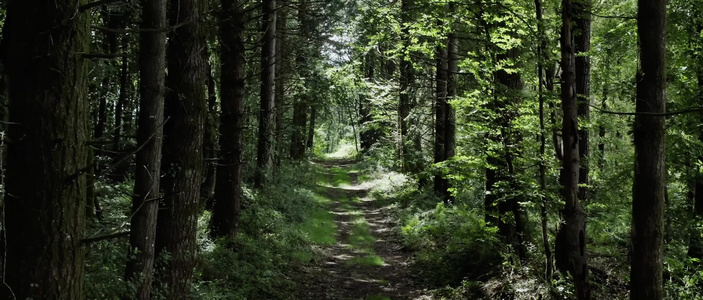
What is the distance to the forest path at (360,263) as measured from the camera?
9.46m

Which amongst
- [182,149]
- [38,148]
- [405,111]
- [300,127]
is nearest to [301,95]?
[300,127]

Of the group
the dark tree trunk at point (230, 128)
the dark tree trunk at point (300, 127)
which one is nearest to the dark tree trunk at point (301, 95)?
the dark tree trunk at point (300, 127)

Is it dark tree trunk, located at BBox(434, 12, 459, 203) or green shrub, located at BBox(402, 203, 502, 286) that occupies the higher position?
dark tree trunk, located at BBox(434, 12, 459, 203)

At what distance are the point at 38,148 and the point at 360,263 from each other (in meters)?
9.40

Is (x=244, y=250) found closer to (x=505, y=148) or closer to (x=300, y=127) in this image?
(x=505, y=148)

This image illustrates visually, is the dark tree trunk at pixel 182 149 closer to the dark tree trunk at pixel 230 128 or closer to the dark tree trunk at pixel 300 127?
the dark tree trunk at pixel 230 128

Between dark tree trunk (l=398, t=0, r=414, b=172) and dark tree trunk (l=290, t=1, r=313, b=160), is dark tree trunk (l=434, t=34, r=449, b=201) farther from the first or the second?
dark tree trunk (l=290, t=1, r=313, b=160)

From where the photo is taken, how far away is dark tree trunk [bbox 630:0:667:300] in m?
5.46

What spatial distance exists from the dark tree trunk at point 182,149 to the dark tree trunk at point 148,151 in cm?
60

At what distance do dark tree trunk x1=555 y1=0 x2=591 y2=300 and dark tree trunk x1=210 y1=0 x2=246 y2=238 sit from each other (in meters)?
5.89

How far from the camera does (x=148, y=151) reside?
209 inches

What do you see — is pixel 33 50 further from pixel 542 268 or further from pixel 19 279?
pixel 542 268

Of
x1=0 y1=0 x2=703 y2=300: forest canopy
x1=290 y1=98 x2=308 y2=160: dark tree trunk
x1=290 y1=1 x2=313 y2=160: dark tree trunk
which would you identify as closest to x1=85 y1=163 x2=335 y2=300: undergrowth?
x1=0 y1=0 x2=703 y2=300: forest canopy

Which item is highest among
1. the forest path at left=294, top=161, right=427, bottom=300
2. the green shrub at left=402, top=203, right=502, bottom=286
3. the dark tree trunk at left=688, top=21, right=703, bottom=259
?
the dark tree trunk at left=688, top=21, right=703, bottom=259
